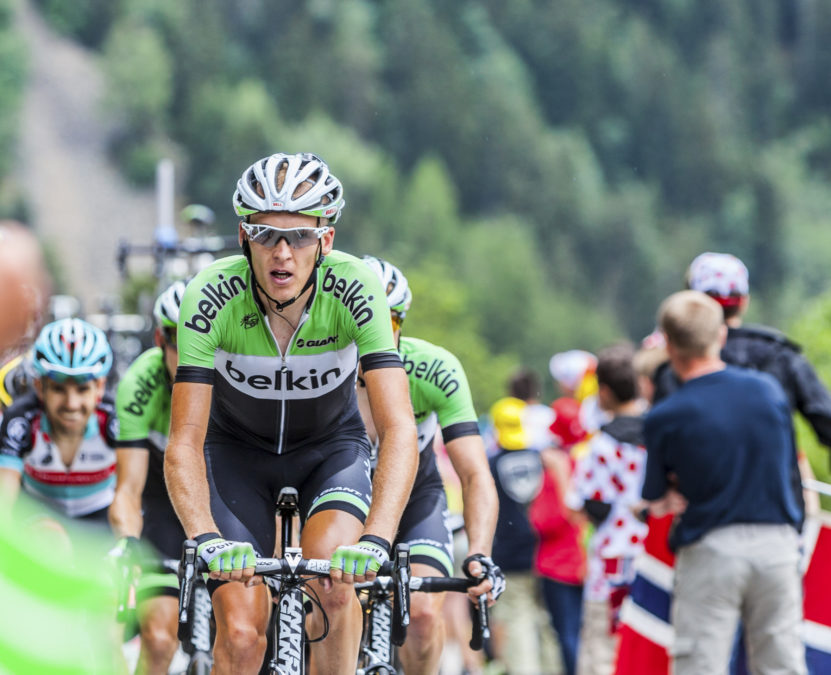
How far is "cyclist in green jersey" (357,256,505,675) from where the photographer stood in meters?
6.09

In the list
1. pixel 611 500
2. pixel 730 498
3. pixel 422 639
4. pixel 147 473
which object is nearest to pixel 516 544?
pixel 611 500

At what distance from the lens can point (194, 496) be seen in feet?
15.8

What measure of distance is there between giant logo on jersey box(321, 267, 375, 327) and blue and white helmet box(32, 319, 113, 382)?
2.41 meters

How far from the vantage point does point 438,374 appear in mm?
6395

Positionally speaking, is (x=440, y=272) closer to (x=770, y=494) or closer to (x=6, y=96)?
(x=6, y=96)

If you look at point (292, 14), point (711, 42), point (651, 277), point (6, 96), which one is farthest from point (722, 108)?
point (6, 96)

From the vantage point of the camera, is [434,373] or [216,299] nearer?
[216,299]

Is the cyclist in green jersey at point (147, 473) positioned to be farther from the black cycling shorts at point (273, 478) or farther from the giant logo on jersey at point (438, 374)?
the black cycling shorts at point (273, 478)

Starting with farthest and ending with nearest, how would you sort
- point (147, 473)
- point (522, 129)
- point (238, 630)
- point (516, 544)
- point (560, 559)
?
point (522, 129) → point (516, 544) → point (560, 559) → point (147, 473) → point (238, 630)

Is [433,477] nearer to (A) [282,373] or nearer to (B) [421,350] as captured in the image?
(B) [421,350]

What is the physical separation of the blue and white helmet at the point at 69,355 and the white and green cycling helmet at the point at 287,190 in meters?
2.34

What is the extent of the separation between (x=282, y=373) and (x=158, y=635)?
199 cm

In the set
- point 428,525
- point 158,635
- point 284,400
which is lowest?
point 158,635

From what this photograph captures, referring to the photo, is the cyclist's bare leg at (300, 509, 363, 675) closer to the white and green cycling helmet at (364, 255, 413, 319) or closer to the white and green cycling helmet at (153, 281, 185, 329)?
the white and green cycling helmet at (364, 255, 413, 319)
